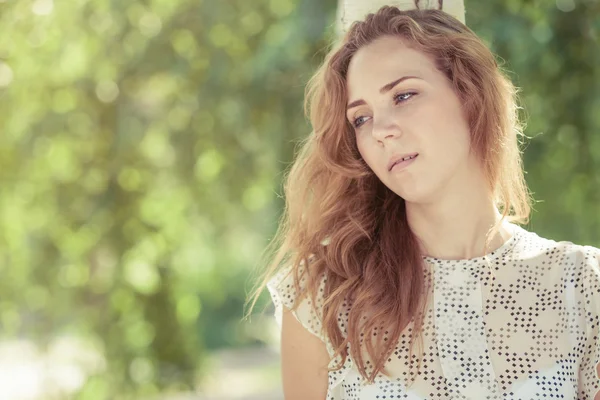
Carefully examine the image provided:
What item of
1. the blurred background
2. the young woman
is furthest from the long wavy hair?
the blurred background

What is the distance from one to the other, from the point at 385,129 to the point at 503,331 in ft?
1.52

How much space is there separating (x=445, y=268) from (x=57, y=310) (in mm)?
2626

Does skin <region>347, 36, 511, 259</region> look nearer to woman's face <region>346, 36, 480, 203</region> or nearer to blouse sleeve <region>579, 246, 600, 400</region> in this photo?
woman's face <region>346, 36, 480, 203</region>

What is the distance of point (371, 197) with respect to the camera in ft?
6.27

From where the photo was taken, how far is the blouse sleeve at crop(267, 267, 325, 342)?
1.79 meters

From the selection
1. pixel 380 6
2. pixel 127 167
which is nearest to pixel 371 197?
pixel 380 6

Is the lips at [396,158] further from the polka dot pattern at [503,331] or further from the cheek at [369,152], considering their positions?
the polka dot pattern at [503,331]

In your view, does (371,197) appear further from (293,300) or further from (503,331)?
(503,331)

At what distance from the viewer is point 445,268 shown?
1.77 meters

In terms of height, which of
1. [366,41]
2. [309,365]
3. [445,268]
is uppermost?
[366,41]

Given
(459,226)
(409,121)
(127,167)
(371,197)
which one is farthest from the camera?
(127,167)

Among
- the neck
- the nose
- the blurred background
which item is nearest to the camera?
the nose

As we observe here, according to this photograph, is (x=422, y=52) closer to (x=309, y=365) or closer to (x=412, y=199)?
(x=412, y=199)

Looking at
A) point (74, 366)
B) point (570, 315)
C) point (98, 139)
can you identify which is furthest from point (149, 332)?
point (570, 315)
